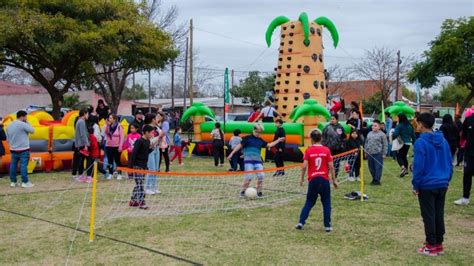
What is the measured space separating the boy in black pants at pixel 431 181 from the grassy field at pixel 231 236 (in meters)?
0.23

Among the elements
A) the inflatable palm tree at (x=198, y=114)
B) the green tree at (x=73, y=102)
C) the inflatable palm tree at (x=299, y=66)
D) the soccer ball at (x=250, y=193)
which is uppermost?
the inflatable palm tree at (x=299, y=66)

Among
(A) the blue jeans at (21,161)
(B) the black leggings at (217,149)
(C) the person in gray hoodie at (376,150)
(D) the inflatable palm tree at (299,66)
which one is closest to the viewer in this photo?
(A) the blue jeans at (21,161)

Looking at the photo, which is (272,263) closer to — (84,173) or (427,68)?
(84,173)

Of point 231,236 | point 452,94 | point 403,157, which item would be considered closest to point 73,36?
point 403,157

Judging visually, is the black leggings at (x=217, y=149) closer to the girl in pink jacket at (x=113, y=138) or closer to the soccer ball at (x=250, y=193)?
the girl in pink jacket at (x=113, y=138)

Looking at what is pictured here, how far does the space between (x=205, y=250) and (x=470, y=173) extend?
5.09 m

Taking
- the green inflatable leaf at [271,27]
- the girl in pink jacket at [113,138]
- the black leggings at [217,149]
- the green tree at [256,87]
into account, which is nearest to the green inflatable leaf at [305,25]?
the green inflatable leaf at [271,27]

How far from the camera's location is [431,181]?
573 centimetres

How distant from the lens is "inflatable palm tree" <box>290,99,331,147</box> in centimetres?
1458

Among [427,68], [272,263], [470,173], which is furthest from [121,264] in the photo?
[427,68]

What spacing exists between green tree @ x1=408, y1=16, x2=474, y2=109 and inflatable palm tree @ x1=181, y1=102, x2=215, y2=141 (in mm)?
15299

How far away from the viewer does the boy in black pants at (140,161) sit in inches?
324

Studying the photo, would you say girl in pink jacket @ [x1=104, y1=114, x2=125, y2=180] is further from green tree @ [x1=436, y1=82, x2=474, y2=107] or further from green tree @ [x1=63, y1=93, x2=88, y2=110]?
green tree @ [x1=436, y1=82, x2=474, y2=107]

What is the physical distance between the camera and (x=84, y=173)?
11.7m
